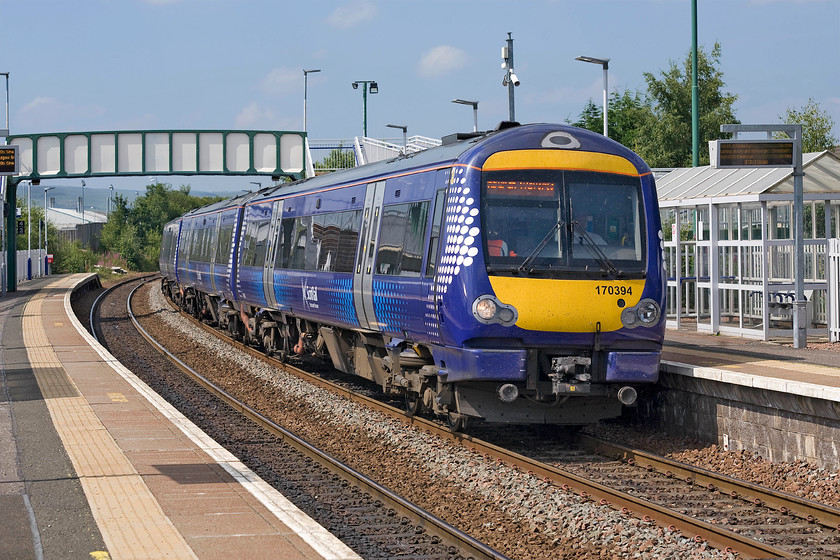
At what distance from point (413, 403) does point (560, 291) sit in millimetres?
3022

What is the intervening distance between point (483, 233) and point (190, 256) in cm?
2334

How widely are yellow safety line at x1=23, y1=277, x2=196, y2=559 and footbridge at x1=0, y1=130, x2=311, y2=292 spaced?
2828 cm

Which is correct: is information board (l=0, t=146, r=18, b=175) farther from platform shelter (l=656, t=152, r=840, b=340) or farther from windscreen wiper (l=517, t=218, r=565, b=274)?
windscreen wiper (l=517, t=218, r=565, b=274)

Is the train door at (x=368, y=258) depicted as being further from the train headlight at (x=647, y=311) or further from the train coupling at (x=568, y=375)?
the train headlight at (x=647, y=311)

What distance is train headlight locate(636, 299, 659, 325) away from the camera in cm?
1098

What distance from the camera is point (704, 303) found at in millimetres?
23812

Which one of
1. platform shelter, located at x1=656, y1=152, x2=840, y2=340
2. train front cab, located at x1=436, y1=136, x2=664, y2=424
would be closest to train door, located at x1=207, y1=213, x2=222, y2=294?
platform shelter, located at x1=656, y1=152, x2=840, y2=340

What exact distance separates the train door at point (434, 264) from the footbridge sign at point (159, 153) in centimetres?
3209

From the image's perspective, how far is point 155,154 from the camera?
4456 centimetres

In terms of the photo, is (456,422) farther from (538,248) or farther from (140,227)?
(140,227)

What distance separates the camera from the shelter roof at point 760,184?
706 inches

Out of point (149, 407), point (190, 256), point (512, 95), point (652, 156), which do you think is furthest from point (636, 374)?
point (652, 156)

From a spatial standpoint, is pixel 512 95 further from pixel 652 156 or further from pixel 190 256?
pixel 652 156

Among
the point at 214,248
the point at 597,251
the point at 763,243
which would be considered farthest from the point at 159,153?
the point at 597,251
